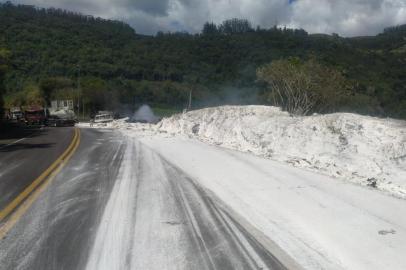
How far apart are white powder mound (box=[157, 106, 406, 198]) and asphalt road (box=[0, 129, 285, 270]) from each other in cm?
401

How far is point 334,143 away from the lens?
1189cm

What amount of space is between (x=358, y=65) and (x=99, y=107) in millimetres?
62923

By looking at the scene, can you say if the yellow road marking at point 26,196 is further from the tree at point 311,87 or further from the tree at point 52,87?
the tree at point 52,87

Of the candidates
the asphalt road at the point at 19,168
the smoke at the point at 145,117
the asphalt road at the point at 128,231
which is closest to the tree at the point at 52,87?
the smoke at the point at 145,117

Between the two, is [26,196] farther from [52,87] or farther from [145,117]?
[52,87]

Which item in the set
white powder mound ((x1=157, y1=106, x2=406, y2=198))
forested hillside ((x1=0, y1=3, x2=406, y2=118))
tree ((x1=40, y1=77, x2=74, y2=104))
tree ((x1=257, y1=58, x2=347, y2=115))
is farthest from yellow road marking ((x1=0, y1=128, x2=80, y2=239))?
tree ((x1=40, y1=77, x2=74, y2=104))

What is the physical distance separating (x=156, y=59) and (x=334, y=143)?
123190 millimetres

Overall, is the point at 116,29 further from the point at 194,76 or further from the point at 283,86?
the point at 283,86

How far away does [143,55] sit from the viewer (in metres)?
137

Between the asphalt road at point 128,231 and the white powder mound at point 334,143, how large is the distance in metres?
4.01

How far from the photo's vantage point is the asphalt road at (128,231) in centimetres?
486

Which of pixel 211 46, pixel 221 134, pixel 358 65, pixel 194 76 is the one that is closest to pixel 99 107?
pixel 194 76

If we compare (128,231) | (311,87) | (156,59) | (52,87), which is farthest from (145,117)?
(128,231)

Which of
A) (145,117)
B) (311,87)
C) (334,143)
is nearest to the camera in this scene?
(334,143)
